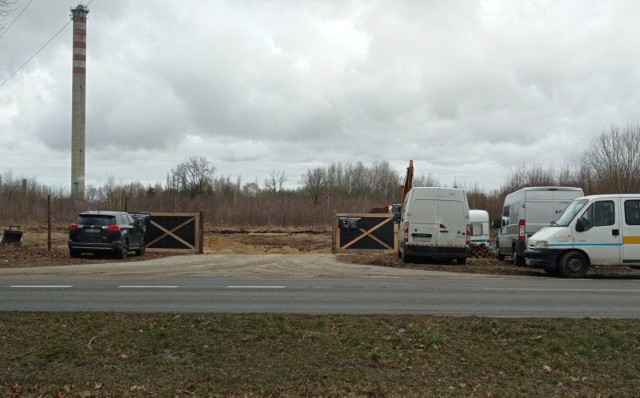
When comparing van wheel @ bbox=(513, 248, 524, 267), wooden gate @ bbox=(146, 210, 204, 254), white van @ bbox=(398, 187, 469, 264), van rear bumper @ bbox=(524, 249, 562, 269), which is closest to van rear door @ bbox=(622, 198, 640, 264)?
van rear bumper @ bbox=(524, 249, 562, 269)

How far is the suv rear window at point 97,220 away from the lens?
23.0 metres

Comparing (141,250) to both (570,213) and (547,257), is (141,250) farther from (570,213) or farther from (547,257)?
(570,213)

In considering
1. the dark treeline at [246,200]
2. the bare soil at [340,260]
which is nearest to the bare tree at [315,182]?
the dark treeline at [246,200]

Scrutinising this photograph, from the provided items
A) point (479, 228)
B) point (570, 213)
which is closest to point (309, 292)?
point (570, 213)

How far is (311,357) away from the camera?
684 cm

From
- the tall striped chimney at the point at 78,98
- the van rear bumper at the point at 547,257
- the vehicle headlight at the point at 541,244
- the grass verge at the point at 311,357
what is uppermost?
the tall striped chimney at the point at 78,98

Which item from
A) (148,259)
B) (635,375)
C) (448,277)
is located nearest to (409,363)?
(635,375)

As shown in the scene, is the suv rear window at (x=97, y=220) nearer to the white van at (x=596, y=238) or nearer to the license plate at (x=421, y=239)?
the license plate at (x=421, y=239)

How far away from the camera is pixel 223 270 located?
771 inches

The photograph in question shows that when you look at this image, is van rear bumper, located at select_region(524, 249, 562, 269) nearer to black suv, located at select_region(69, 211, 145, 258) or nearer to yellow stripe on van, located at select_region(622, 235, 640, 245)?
yellow stripe on van, located at select_region(622, 235, 640, 245)

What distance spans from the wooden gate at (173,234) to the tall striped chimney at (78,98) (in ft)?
142

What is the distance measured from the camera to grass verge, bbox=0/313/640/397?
20.0ft

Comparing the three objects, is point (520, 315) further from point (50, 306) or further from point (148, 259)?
point (148, 259)

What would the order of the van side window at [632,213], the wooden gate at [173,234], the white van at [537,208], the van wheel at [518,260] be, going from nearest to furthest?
1. the van side window at [632,213]
2. the white van at [537,208]
3. the van wheel at [518,260]
4. the wooden gate at [173,234]
